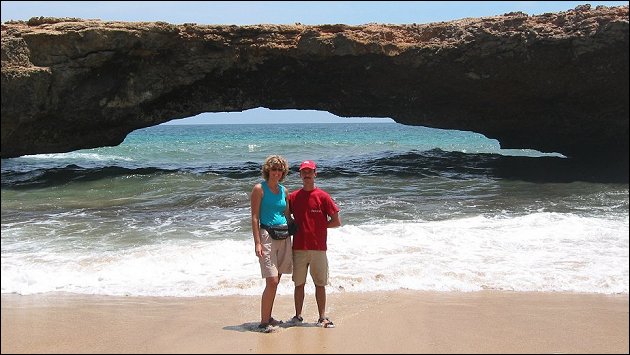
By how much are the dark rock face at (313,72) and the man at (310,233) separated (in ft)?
29.9

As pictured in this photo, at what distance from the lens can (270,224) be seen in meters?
4.58

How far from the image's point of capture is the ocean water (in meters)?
5.87

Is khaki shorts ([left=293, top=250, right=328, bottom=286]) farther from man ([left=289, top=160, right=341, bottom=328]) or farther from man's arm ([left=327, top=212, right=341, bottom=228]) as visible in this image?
man's arm ([left=327, top=212, right=341, bottom=228])

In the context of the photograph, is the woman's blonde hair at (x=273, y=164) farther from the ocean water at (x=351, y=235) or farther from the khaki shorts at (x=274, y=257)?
the ocean water at (x=351, y=235)

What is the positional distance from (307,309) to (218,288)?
1048mm

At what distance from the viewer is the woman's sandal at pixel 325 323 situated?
14.9ft

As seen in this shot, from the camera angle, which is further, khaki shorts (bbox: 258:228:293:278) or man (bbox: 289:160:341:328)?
man (bbox: 289:160:341:328)

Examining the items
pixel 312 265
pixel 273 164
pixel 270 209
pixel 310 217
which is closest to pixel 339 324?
pixel 312 265

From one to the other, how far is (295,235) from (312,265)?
0.28 m

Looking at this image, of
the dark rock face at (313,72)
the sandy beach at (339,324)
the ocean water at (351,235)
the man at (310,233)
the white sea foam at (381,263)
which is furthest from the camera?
the dark rock face at (313,72)

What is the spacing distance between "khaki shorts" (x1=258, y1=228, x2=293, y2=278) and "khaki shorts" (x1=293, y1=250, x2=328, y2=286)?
0.07 m

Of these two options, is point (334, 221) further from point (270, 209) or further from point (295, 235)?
point (270, 209)

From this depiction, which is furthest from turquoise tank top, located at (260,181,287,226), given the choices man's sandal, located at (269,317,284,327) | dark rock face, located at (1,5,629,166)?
dark rock face, located at (1,5,629,166)

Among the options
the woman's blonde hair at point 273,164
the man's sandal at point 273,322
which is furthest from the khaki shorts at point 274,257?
the woman's blonde hair at point 273,164
